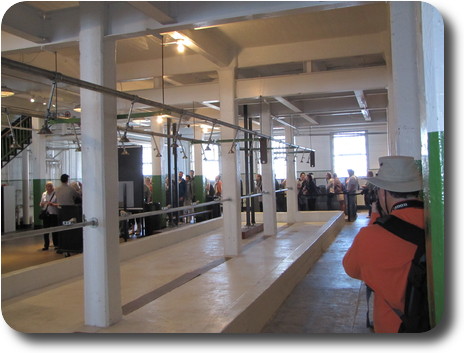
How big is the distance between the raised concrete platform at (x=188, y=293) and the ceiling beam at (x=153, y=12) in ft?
8.34

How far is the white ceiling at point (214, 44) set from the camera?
12.6 ft

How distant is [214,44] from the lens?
655 centimetres

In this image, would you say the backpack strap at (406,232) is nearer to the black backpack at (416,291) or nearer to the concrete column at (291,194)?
the black backpack at (416,291)

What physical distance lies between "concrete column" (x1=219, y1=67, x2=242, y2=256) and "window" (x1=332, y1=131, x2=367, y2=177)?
478 inches

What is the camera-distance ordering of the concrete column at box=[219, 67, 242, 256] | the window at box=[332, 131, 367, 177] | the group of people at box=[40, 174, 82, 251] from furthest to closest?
1. the window at box=[332, 131, 367, 177]
2. the group of people at box=[40, 174, 82, 251]
3. the concrete column at box=[219, 67, 242, 256]

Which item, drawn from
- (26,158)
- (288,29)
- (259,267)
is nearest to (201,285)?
(259,267)

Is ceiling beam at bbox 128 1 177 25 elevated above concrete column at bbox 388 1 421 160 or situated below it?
above

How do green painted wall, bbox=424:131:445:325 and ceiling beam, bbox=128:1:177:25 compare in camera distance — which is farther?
ceiling beam, bbox=128:1:177:25

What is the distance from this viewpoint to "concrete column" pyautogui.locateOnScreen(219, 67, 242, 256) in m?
7.24

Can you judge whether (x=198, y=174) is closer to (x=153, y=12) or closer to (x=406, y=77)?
(x=153, y=12)

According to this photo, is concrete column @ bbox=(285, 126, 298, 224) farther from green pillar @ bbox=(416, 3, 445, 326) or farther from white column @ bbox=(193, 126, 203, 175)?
green pillar @ bbox=(416, 3, 445, 326)

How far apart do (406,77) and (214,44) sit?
4.35 metres

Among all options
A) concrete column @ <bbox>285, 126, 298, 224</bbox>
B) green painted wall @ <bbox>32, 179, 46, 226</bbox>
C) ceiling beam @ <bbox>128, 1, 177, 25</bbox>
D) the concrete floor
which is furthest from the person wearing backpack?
green painted wall @ <bbox>32, 179, 46, 226</bbox>

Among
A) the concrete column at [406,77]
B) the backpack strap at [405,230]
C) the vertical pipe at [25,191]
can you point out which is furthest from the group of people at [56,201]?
the backpack strap at [405,230]
